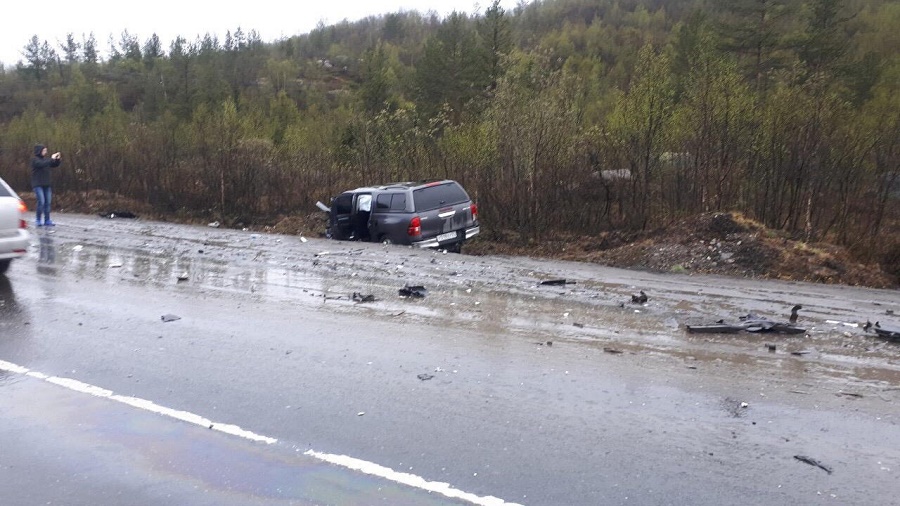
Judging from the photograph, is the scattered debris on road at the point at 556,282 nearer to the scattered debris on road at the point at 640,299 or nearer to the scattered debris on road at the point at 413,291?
the scattered debris on road at the point at 640,299

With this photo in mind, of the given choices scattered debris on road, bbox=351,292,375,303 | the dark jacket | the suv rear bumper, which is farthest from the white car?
the dark jacket

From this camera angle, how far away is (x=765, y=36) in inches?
1667

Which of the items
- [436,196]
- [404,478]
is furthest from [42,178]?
[404,478]

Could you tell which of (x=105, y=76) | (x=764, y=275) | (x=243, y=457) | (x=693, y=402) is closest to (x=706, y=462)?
(x=693, y=402)

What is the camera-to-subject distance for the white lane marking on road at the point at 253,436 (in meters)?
4.56

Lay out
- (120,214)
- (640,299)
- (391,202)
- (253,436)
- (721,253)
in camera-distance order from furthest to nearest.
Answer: (120,214), (391,202), (721,253), (640,299), (253,436)

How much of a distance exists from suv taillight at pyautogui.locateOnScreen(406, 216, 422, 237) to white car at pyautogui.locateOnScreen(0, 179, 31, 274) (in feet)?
23.5

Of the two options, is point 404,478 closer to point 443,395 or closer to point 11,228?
point 443,395

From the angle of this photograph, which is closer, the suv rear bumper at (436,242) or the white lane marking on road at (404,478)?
the white lane marking on road at (404,478)

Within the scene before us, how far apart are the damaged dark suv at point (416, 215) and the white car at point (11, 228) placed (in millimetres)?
7151

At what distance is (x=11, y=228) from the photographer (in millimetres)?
11289

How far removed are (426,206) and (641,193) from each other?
5.99m

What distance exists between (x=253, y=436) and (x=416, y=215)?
422 inches

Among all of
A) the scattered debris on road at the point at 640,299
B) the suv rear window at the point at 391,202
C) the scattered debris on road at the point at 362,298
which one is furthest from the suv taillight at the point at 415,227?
the scattered debris on road at the point at 640,299
